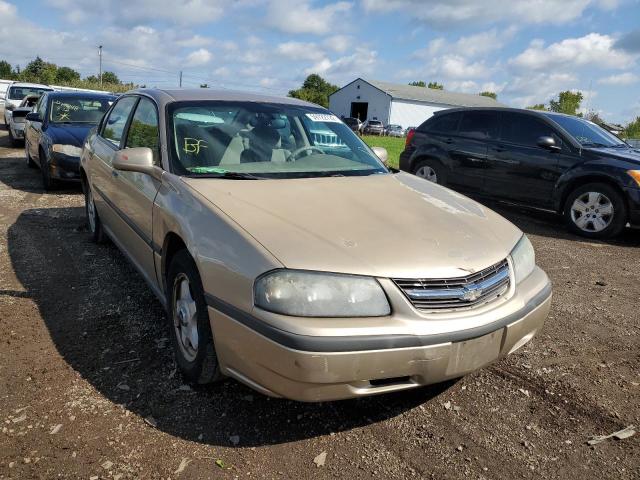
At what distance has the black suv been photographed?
6.59 metres

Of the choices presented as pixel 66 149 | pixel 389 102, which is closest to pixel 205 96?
pixel 66 149

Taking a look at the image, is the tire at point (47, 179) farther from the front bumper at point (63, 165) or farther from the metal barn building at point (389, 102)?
the metal barn building at point (389, 102)

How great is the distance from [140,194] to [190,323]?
3.71 feet

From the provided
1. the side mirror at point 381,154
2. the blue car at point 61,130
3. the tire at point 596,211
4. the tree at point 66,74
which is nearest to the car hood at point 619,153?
the tire at point 596,211

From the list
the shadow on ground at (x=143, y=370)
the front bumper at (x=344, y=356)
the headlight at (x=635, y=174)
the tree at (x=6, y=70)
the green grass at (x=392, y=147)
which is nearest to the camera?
the front bumper at (x=344, y=356)

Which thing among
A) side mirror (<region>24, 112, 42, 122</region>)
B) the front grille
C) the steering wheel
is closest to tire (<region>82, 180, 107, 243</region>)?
the steering wheel

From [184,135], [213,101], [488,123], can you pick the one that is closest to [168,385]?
[184,135]

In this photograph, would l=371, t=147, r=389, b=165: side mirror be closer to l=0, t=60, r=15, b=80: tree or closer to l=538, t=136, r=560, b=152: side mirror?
l=538, t=136, r=560, b=152: side mirror

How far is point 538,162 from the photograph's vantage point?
725 cm

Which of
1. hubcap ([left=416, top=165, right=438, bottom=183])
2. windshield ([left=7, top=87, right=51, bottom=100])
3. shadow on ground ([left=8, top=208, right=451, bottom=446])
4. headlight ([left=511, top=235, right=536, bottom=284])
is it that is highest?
windshield ([left=7, top=87, right=51, bottom=100])

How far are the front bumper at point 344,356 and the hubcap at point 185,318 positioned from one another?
370 mm

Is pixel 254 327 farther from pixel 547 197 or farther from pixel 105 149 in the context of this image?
pixel 547 197

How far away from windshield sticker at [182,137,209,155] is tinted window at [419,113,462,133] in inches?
240

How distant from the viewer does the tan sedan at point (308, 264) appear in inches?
84.0
